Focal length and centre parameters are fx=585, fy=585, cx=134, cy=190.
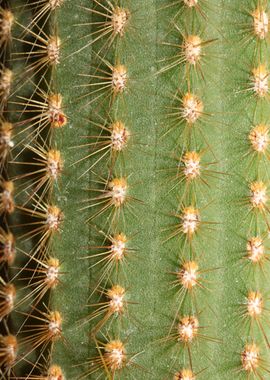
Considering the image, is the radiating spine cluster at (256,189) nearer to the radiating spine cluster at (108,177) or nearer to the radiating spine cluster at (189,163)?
the radiating spine cluster at (189,163)

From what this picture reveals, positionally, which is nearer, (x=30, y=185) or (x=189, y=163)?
(x=189, y=163)

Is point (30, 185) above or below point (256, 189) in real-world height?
above

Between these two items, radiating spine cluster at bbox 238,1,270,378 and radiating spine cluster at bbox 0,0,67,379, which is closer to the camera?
radiating spine cluster at bbox 238,1,270,378

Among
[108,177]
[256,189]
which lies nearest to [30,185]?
[108,177]

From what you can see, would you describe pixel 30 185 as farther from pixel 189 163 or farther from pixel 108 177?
pixel 189 163

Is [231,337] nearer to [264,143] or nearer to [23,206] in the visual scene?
[264,143]

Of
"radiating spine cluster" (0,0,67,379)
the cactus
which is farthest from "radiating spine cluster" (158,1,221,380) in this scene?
"radiating spine cluster" (0,0,67,379)

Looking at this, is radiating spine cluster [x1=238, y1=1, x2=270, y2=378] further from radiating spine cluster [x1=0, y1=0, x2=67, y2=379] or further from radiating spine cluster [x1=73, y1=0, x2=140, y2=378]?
radiating spine cluster [x1=0, y1=0, x2=67, y2=379]

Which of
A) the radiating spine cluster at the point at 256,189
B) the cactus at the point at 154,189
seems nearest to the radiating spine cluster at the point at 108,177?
the cactus at the point at 154,189

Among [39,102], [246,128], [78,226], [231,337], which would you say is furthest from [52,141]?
[231,337]
